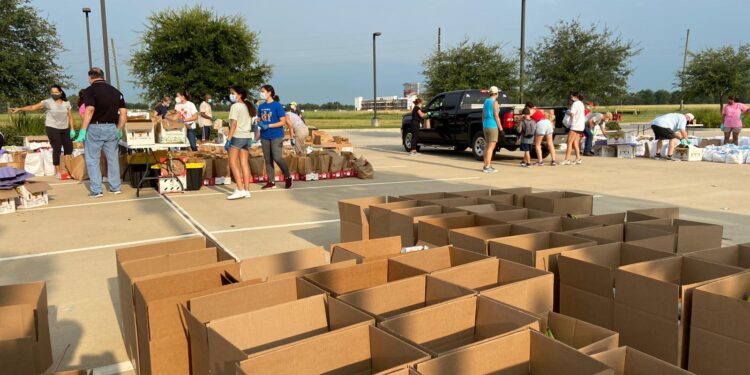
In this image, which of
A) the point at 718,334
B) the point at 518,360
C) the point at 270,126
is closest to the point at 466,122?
the point at 270,126

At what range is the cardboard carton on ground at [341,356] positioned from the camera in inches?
71.4

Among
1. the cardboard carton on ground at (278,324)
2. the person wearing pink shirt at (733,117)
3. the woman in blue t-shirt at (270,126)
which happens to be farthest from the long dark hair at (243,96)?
the person wearing pink shirt at (733,117)

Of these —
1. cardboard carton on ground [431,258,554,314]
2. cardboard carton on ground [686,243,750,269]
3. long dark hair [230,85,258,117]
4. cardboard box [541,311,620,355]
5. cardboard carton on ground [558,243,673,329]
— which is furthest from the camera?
long dark hair [230,85,258,117]

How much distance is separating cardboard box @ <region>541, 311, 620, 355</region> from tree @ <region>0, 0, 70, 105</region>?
2242 centimetres

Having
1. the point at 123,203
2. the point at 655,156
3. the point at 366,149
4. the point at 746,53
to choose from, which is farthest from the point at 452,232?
the point at 746,53

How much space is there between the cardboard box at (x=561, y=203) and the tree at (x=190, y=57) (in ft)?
71.3

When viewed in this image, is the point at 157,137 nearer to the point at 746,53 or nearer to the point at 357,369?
the point at 357,369

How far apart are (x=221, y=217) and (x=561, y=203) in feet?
13.9

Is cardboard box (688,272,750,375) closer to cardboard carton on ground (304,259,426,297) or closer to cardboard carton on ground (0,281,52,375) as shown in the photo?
cardboard carton on ground (304,259,426,297)

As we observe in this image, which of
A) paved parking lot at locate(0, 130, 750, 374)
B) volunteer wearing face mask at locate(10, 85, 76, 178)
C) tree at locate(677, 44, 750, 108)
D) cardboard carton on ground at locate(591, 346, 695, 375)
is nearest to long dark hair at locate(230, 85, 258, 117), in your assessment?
paved parking lot at locate(0, 130, 750, 374)

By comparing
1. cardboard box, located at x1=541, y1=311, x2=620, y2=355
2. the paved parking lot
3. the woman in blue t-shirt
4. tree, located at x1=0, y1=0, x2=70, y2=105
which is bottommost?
the paved parking lot

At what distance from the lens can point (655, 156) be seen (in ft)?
48.9

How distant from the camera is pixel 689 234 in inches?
151

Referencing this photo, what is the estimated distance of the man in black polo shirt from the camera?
8.27 m
